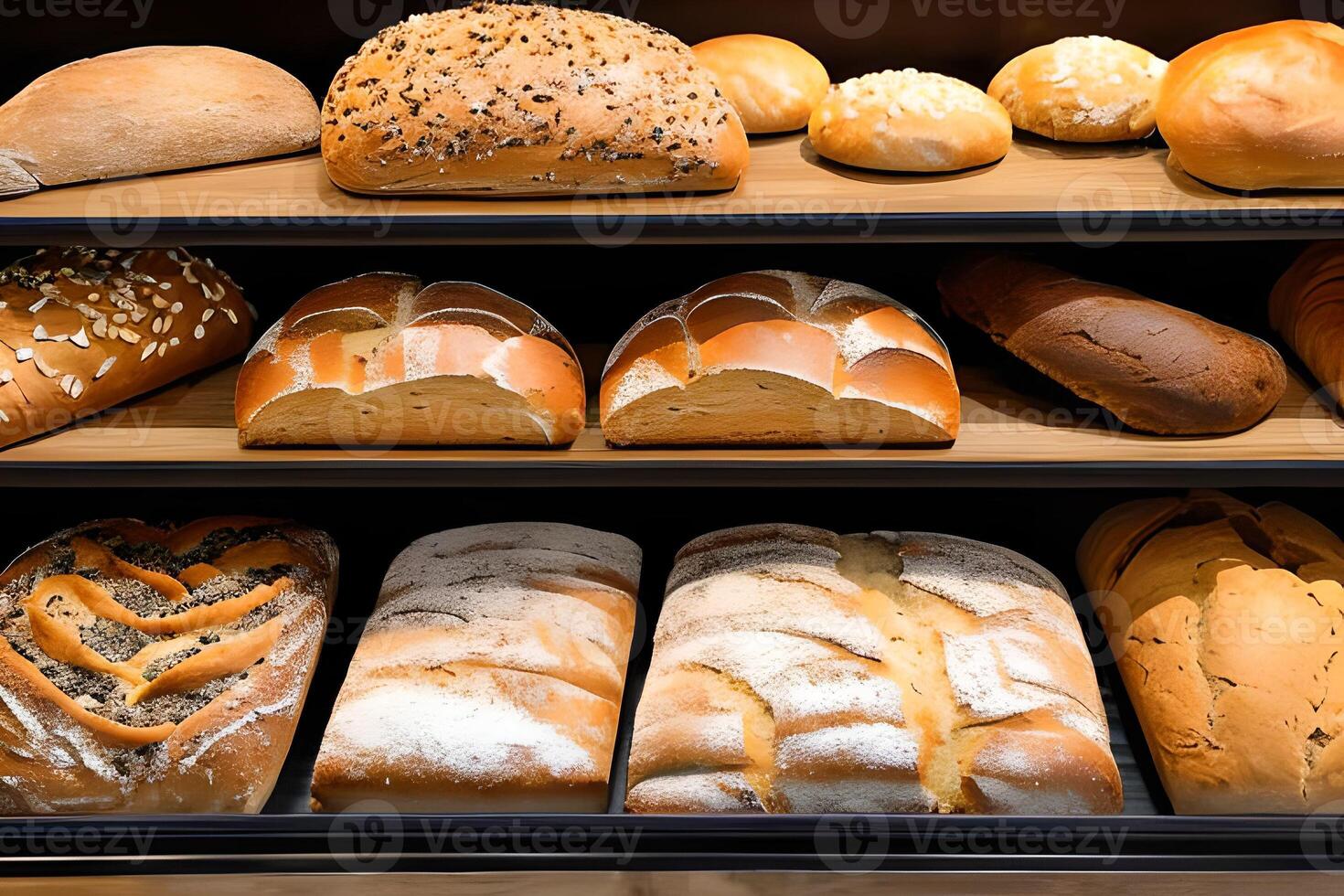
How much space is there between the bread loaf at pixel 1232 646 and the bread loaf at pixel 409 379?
118 centimetres

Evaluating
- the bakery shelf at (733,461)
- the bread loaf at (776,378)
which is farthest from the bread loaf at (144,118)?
the bread loaf at (776,378)

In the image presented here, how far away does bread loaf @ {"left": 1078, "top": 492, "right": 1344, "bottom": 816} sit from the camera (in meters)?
1.94

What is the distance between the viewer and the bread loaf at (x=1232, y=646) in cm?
194

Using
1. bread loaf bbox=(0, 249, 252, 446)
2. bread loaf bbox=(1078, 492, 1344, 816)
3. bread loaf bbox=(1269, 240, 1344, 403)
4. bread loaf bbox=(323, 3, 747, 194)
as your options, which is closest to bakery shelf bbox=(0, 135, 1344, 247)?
bread loaf bbox=(323, 3, 747, 194)

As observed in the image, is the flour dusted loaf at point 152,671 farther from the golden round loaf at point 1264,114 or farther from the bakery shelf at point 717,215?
the golden round loaf at point 1264,114

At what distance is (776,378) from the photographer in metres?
1.96

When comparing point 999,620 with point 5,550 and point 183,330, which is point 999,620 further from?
point 5,550

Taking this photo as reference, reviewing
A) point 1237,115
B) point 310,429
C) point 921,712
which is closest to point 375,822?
point 310,429

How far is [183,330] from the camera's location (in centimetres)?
215

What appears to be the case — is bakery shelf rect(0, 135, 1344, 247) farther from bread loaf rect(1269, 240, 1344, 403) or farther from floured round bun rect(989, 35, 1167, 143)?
bread loaf rect(1269, 240, 1344, 403)

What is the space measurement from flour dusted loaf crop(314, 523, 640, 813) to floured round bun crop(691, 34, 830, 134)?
975mm

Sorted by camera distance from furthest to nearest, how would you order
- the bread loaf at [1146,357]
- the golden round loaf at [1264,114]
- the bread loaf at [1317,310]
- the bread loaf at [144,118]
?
the bread loaf at [1317,310], the bread loaf at [1146,357], the bread loaf at [144,118], the golden round loaf at [1264,114]

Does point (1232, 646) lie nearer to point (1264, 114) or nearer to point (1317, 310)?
point (1317, 310)

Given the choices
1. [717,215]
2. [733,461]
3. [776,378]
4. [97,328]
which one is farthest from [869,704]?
[97,328]
